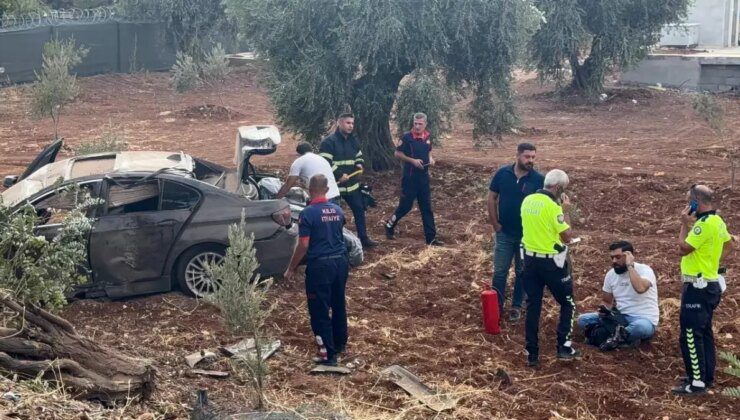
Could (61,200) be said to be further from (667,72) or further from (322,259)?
(667,72)

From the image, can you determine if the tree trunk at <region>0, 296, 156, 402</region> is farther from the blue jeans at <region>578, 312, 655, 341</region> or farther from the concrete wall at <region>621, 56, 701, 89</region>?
the concrete wall at <region>621, 56, 701, 89</region>

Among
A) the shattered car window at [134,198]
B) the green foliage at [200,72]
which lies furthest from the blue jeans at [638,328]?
the green foliage at [200,72]

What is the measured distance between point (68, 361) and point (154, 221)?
339cm

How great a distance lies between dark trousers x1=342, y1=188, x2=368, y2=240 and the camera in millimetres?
11852

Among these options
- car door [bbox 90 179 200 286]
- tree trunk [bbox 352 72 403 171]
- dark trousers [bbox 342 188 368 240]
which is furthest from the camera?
tree trunk [bbox 352 72 403 171]

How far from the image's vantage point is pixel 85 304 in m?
9.55

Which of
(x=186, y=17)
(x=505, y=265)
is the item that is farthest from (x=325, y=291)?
(x=186, y=17)

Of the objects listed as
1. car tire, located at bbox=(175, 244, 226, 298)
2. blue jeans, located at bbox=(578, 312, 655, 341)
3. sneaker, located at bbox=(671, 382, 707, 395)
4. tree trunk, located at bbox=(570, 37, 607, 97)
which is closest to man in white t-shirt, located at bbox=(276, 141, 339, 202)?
car tire, located at bbox=(175, 244, 226, 298)

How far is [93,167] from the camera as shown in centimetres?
1008

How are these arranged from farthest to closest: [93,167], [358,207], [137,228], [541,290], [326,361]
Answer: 1. [358,207]
2. [93,167]
3. [137,228]
4. [541,290]
5. [326,361]

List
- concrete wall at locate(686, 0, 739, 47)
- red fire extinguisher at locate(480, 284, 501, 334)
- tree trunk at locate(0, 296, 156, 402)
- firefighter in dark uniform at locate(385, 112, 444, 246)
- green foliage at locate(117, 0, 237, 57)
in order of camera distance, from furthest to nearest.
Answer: concrete wall at locate(686, 0, 739, 47) < green foliage at locate(117, 0, 237, 57) < firefighter in dark uniform at locate(385, 112, 444, 246) < red fire extinguisher at locate(480, 284, 501, 334) < tree trunk at locate(0, 296, 156, 402)

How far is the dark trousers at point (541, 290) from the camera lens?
26.7ft

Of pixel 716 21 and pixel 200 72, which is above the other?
pixel 716 21

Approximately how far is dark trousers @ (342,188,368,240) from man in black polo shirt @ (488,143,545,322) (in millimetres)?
2758
